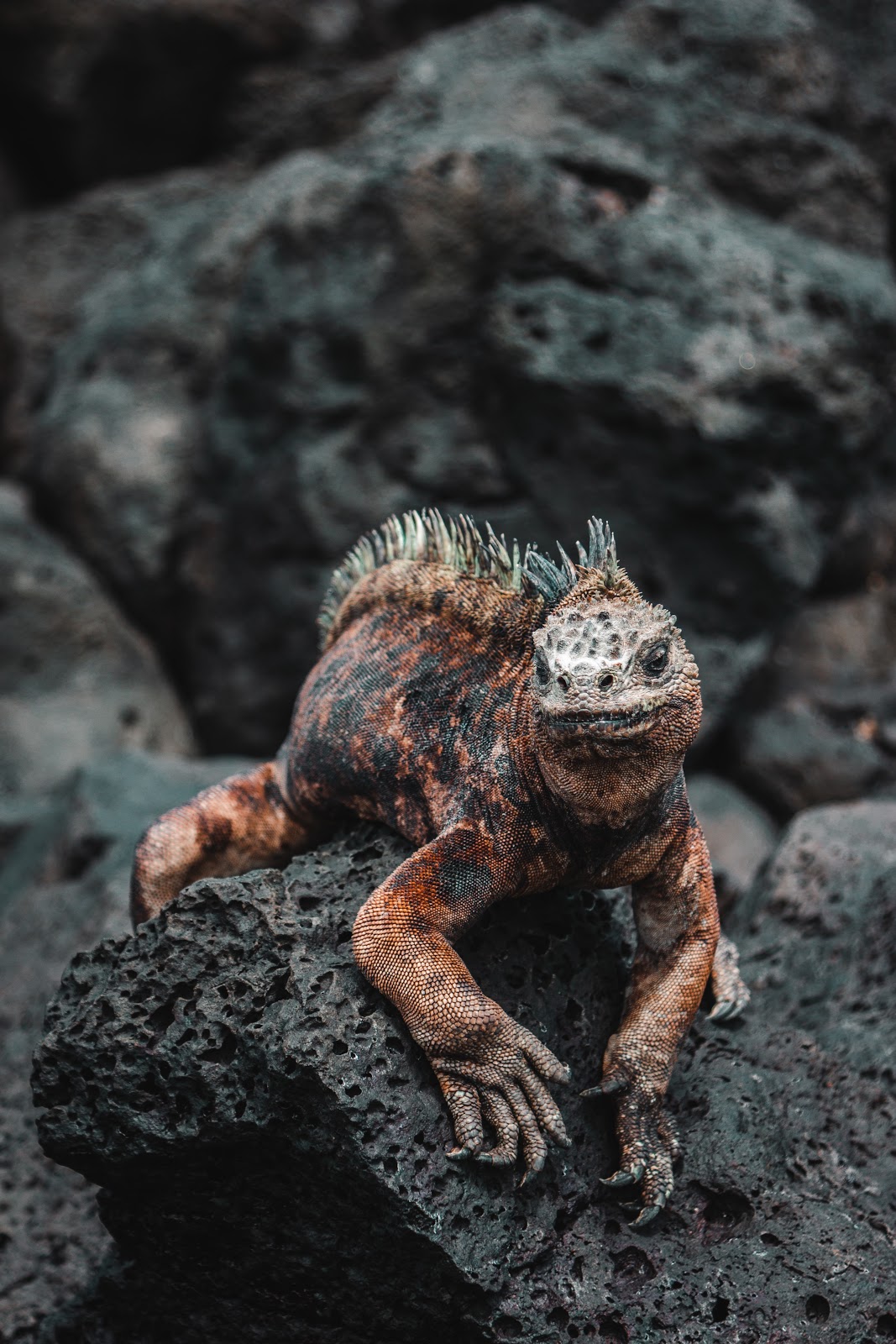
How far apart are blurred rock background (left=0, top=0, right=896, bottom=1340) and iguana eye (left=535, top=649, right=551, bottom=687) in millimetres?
4057

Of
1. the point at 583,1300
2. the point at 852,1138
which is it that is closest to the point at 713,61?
the point at 852,1138

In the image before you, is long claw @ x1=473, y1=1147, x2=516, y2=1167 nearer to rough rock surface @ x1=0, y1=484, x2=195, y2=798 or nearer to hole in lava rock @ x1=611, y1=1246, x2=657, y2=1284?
hole in lava rock @ x1=611, y1=1246, x2=657, y2=1284

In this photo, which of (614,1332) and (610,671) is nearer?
(610,671)

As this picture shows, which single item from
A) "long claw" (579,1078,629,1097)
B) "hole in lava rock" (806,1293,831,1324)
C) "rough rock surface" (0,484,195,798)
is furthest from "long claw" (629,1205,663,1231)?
"rough rock surface" (0,484,195,798)

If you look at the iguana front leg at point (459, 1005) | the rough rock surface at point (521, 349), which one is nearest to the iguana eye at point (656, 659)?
the iguana front leg at point (459, 1005)

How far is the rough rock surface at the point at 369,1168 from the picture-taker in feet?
10.6

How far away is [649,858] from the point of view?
354cm

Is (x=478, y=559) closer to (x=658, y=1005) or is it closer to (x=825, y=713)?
(x=658, y=1005)

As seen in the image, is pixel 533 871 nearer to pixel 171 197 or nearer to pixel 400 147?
pixel 400 147

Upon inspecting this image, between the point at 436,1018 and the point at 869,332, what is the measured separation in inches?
276

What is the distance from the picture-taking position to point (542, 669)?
3.14m

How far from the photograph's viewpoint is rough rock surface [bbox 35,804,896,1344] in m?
3.25

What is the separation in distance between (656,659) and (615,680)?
0.15 m

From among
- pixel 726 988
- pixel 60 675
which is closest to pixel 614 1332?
pixel 726 988
